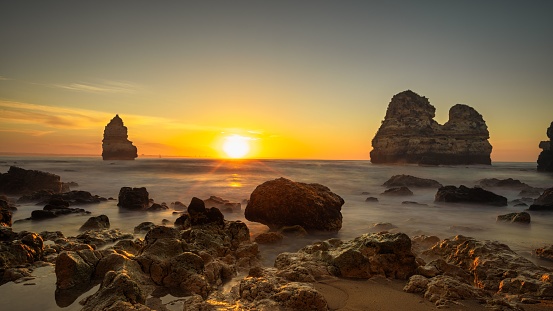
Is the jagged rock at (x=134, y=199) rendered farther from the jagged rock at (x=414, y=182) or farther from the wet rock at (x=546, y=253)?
the jagged rock at (x=414, y=182)

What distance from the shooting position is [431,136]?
67.1 meters

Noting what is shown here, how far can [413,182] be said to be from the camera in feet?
71.8

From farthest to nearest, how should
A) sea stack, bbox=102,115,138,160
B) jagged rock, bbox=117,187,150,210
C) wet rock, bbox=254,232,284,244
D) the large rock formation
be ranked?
sea stack, bbox=102,115,138,160 → the large rock formation → jagged rock, bbox=117,187,150,210 → wet rock, bbox=254,232,284,244

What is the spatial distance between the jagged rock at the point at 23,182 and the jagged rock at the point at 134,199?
22.8ft

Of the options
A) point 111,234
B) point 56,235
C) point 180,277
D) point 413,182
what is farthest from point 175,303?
point 413,182

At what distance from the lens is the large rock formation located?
6562cm

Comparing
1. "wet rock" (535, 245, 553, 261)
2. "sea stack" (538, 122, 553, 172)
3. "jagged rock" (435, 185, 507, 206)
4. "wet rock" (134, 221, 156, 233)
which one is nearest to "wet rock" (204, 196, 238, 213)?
"wet rock" (134, 221, 156, 233)

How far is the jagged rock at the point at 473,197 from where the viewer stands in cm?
1418

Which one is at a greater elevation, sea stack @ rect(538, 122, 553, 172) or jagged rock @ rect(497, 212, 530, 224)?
sea stack @ rect(538, 122, 553, 172)

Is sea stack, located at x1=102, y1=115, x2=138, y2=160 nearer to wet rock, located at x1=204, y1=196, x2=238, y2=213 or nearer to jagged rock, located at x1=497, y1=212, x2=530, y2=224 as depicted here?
wet rock, located at x1=204, y1=196, x2=238, y2=213

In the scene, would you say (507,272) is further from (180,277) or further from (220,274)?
(180,277)

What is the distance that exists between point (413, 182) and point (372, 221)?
1324 cm

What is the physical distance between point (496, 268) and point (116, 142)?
93.7 metres

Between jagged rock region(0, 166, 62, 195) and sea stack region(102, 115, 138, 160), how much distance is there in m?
73.8
